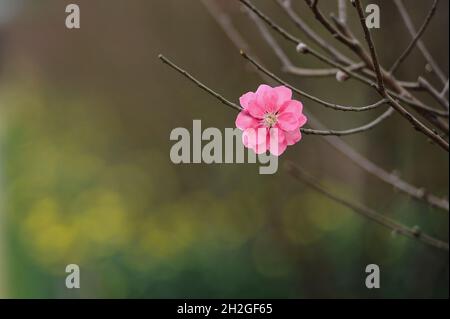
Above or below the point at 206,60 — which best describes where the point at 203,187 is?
below

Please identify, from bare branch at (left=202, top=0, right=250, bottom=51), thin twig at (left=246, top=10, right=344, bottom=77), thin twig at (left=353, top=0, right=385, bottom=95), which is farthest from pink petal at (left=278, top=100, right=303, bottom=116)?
bare branch at (left=202, top=0, right=250, bottom=51)

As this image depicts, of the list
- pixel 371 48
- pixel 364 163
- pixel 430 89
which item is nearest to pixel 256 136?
pixel 371 48

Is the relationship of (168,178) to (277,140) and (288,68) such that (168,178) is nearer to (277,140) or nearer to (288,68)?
(288,68)

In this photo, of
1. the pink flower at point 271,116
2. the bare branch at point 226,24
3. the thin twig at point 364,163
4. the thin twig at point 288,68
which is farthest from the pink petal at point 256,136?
the bare branch at point 226,24

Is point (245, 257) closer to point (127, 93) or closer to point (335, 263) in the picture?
point (335, 263)

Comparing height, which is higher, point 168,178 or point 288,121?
point 168,178

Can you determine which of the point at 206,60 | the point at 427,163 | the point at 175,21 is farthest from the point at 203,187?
the point at 427,163

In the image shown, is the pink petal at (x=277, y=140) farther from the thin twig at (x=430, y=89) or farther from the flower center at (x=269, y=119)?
the thin twig at (x=430, y=89)
